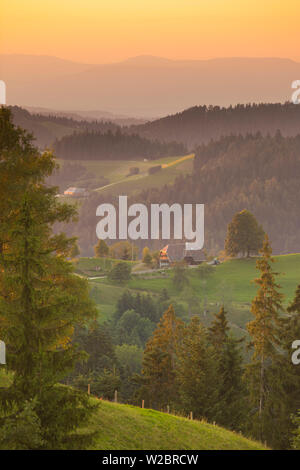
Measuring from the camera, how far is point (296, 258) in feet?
447

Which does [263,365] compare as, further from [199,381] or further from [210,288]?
[210,288]

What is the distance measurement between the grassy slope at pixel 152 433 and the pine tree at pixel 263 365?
1362 centimetres

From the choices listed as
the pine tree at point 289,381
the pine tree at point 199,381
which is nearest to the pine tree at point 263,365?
the pine tree at point 289,381

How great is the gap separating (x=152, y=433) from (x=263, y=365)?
2025 cm

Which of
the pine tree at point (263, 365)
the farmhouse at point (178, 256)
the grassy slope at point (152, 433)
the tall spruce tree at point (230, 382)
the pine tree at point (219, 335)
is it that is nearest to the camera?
the grassy slope at point (152, 433)

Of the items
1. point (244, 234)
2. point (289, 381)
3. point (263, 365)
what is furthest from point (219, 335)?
point (244, 234)

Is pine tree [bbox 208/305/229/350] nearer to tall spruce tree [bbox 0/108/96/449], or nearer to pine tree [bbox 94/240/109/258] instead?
tall spruce tree [bbox 0/108/96/449]

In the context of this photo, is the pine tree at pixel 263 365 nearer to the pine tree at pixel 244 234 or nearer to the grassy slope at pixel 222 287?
the grassy slope at pixel 222 287

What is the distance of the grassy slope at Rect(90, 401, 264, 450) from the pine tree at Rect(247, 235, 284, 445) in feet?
44.7

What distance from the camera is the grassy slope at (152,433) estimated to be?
20594 millimetres

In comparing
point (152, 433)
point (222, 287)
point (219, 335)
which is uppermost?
point (152, 433)

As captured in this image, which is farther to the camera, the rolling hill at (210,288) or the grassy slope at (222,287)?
the grassy slope at (222,287)

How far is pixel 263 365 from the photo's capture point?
1586 inches
